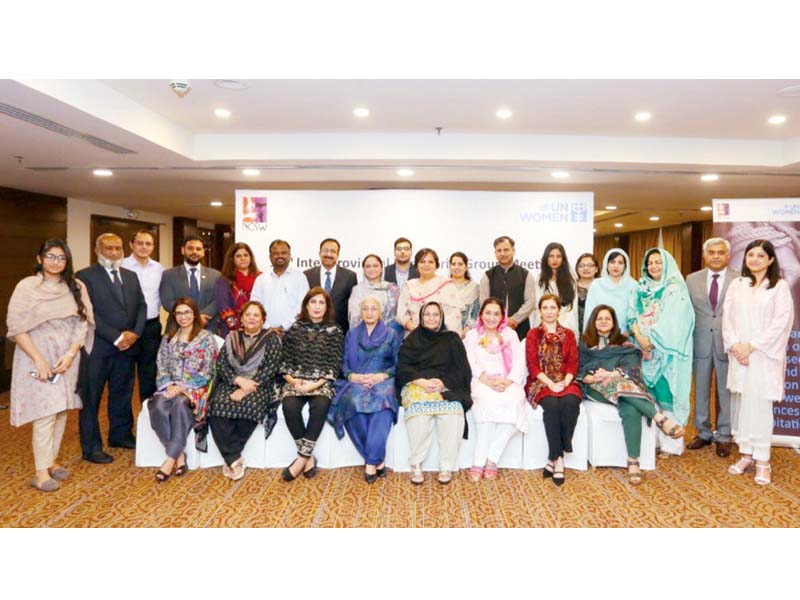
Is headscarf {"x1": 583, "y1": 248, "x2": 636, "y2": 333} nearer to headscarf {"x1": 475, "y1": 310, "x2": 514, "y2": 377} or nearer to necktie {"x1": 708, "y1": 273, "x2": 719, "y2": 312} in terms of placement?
necktie {"x1": 708, "y1": 273, "x2": 719, "y2": 312}

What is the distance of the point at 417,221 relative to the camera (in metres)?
6.55

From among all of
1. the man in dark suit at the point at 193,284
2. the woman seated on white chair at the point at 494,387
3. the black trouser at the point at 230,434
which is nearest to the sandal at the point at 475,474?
the woman seated on white chair at the point at 494,387

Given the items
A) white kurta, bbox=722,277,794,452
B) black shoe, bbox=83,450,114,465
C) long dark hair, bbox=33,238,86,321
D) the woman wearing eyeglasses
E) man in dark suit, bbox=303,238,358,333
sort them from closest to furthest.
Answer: the woman wearing eyeglasses, long dark hair, bbox=33,238,86,321, white kurta, bbox=722,277,794,452, black shoe, bbox=83,450,114,465, man in dark suit, bbox=303,238,358,333

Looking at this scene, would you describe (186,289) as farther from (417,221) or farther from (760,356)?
(760,356)

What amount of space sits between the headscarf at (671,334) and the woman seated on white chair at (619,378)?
200mm

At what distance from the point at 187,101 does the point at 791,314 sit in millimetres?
4829

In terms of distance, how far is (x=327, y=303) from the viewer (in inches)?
169

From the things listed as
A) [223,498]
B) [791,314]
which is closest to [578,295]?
[791,314]

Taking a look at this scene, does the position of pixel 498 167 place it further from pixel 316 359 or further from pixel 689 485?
pixel 689 485

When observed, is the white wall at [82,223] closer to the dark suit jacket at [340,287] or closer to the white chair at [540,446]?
the dark suit jacket at [340,287]

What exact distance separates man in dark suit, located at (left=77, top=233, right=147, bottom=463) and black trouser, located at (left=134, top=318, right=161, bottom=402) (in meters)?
0.12

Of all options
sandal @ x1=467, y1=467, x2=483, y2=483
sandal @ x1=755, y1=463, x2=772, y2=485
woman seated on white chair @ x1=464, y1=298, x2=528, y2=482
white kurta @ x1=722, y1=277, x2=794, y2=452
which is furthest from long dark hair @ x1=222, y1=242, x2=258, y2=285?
sandal @ x1=755, y1=463, x2=772, y2=485

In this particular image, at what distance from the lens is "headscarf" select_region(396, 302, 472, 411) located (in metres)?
4.07

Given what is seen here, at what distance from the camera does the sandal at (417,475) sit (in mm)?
3799
